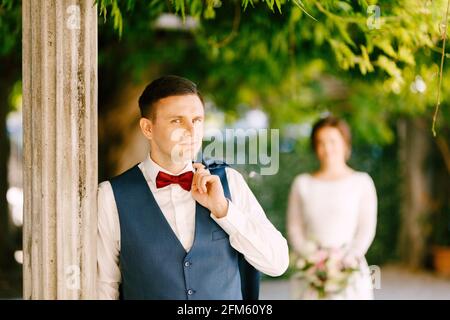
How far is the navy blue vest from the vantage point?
253cm

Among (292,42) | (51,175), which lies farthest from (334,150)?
(51,175)

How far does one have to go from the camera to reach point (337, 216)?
15.9 feet

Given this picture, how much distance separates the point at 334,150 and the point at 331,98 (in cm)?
474

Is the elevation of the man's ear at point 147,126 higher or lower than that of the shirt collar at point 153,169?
higher

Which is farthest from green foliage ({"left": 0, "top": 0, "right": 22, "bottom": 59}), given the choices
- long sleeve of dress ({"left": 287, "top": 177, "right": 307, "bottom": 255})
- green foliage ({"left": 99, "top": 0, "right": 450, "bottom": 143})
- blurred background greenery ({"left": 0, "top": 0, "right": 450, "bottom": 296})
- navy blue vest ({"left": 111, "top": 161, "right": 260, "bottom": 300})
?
long sleeve of dress ({"left": 287, "top": 177, "right": 307, "bottom": 255})

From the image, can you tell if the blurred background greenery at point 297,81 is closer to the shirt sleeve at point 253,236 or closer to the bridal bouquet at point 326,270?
the shirt sleeve at point 253,236

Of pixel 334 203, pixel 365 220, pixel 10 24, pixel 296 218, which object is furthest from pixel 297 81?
→ pixel 10 24

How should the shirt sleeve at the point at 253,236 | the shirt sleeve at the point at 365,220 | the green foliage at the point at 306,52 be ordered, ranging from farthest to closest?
the shirt sleeve at the point at 365,220
the green foliage at the point at 306,52
the shirt sleeve at the point at 253,236

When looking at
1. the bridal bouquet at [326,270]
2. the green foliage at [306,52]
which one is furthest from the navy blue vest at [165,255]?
the bridal bouquet at [326,270]

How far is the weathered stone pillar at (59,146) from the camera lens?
238 cm

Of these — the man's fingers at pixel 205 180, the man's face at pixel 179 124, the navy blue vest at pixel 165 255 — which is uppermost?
the man's face at pixel 179 124

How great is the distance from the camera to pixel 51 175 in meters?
2.38

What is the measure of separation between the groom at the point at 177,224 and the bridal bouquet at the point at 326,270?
1.76 meters
